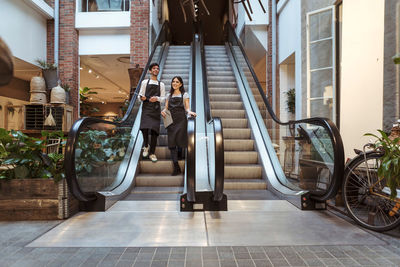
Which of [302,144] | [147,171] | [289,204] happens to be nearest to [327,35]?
[302,144]

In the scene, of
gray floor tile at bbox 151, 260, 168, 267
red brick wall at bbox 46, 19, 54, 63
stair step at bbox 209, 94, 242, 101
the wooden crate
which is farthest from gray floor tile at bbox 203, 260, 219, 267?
red brick wall at bbox 46, 19, 54, 63

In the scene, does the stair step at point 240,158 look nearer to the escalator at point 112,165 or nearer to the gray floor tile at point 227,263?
the escalator at point 112,165

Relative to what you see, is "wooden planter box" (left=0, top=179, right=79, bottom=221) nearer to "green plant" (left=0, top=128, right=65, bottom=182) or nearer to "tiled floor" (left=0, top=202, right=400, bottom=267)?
"green plant" (left=0, top=128, right=65, bottom=182)

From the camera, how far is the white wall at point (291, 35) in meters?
6.17

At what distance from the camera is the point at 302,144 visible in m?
3.54

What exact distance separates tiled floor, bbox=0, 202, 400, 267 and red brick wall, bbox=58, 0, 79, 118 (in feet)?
23.5

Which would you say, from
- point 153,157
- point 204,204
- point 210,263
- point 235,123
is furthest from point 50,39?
point 210,263

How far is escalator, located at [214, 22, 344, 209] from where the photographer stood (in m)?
3.04

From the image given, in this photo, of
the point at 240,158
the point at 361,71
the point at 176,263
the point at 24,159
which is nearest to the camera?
the point at 176,263

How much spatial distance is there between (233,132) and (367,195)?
9.02 feet

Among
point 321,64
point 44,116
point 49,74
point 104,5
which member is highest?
point 104,5

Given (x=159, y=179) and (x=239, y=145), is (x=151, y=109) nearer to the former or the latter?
(x=159, y=179)

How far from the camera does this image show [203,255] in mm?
1986

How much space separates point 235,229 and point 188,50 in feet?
26.0
